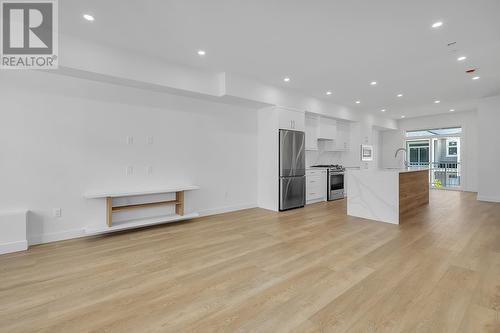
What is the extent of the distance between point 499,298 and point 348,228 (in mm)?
2099

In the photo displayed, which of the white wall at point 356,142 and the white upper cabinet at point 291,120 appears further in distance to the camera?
the white wall at point 356,142

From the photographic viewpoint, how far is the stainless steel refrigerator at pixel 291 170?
18.0 feet

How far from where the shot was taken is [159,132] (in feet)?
14.6

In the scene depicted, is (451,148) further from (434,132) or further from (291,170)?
(291,170)

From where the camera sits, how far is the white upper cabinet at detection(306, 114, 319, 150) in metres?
6.62

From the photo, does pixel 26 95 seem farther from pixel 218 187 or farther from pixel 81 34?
pixel 218 187

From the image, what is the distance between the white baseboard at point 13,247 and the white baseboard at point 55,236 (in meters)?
0.20

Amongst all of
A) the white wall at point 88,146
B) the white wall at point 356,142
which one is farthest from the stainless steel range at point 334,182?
the white wall at point 88,146

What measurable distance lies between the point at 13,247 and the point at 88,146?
1625 millimetres

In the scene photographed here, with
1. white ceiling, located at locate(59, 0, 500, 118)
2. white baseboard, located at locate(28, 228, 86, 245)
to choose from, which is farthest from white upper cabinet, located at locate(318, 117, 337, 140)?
white baseboard, located at locate(28, 228, 86, 245)

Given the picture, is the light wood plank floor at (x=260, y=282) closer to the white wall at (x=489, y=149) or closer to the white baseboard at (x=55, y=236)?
the white baseboard at (x=55, y=236)

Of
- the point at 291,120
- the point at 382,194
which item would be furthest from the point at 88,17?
the point at 382,194

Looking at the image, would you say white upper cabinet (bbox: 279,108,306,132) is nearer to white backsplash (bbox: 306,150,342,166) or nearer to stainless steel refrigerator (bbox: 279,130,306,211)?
stainless steel refrigerator (bbox: 279,130,306,211)

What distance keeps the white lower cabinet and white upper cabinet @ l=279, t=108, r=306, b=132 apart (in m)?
1.27
